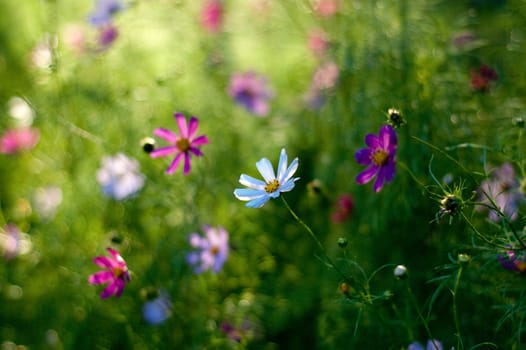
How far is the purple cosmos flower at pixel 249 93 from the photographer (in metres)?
2.03

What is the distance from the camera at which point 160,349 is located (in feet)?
4.78

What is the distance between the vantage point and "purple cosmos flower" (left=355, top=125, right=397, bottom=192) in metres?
1.07

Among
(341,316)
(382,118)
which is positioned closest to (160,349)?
(341,316)

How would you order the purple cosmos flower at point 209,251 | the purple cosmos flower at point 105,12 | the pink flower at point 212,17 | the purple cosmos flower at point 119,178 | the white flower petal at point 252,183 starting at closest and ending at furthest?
the white flower petal at point 252,183
the purple cosmos flower at point 209,251
the purple cosmos flower at point 119,178
the purple cosmos flower at point 105,12
the pink flower at point 212,17

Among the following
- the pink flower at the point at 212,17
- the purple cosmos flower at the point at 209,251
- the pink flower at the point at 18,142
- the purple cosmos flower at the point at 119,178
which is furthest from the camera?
the pink flower at the point at 212,17

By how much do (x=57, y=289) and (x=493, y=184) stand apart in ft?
3.92

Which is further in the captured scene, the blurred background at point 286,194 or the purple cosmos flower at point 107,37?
the purple cosmos flower at point 107,37

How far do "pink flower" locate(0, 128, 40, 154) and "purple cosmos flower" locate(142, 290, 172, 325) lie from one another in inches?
30.4

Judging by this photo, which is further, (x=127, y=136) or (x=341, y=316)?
(x=127, y=136)

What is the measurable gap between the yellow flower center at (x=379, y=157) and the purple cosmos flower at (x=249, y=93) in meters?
0.96

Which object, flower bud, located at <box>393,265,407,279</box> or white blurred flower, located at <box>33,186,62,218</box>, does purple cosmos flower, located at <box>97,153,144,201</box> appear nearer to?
white blurred flower, located at <box>33,186,62,218</box>

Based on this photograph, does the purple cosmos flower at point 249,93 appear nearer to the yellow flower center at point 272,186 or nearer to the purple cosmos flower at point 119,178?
the purple cosmos flower at point 119,178

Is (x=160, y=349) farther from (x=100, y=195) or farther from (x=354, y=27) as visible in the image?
(x=354, y=27)

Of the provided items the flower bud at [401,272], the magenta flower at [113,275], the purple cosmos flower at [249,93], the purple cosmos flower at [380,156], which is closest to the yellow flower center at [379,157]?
the purple cosmos flower at [380,156]
